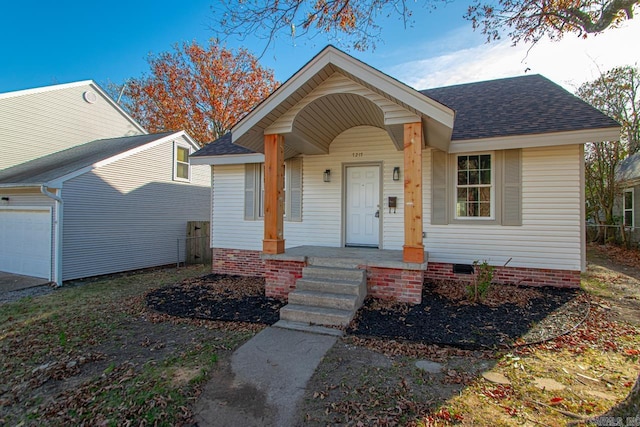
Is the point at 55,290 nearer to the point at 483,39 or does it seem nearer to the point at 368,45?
the point at 368,45

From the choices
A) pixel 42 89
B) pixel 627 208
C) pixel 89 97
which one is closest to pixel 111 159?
pixel 42 89

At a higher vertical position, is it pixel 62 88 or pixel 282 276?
pixel 62 88

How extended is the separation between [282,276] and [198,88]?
18.0 metres

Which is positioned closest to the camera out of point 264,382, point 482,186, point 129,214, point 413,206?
point 264,382

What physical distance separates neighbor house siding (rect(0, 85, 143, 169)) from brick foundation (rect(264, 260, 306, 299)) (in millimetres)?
12039

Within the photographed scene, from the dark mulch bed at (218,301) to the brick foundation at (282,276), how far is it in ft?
0.60

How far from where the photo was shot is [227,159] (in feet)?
27.6

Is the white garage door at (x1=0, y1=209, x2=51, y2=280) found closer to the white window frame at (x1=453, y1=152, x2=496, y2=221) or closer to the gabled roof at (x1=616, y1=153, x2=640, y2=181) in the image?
the white window frame at (x1=453, y1=152, x2=496, y2=221)

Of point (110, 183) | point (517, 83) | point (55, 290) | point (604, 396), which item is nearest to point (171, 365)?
point (604, 396)

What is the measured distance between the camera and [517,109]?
287 inches

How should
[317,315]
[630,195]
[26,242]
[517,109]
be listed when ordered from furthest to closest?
[630,195], [26,242], [517,109], [317,315]

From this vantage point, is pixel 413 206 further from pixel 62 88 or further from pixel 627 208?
pixel 627 208

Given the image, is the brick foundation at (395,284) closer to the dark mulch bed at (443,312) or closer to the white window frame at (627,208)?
the dark mulch bed at (443,312)

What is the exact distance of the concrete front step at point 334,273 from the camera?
529 centimetres
